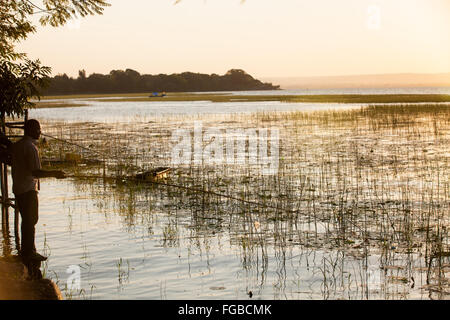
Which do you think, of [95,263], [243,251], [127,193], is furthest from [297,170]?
[95,263]

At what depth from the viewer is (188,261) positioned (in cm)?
1056

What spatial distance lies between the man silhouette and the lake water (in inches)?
38.4

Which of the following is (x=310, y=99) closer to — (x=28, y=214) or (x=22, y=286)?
(x=28, y=214)

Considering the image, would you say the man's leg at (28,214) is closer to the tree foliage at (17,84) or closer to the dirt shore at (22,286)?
the dirt shore at (22,286)

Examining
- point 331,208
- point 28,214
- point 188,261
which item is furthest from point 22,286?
point 331,208

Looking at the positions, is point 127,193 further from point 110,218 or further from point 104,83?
point 104,83

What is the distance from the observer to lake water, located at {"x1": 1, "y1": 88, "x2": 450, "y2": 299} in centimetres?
902

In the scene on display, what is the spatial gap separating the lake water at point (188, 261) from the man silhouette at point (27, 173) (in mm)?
975

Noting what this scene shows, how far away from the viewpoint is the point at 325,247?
36.1 feet

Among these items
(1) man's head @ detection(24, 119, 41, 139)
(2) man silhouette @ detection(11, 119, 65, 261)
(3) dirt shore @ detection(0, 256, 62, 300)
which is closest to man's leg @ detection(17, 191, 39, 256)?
(2) man silhouette @ detection(11, 119, 65, 261)

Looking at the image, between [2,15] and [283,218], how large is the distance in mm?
8508

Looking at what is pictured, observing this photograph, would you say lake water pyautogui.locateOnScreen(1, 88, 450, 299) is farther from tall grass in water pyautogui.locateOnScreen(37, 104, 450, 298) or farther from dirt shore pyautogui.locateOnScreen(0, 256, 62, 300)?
dirt shore pyautogui.locateOnScreen(0, 256, 62, 300)

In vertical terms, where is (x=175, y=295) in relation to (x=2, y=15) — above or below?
below
